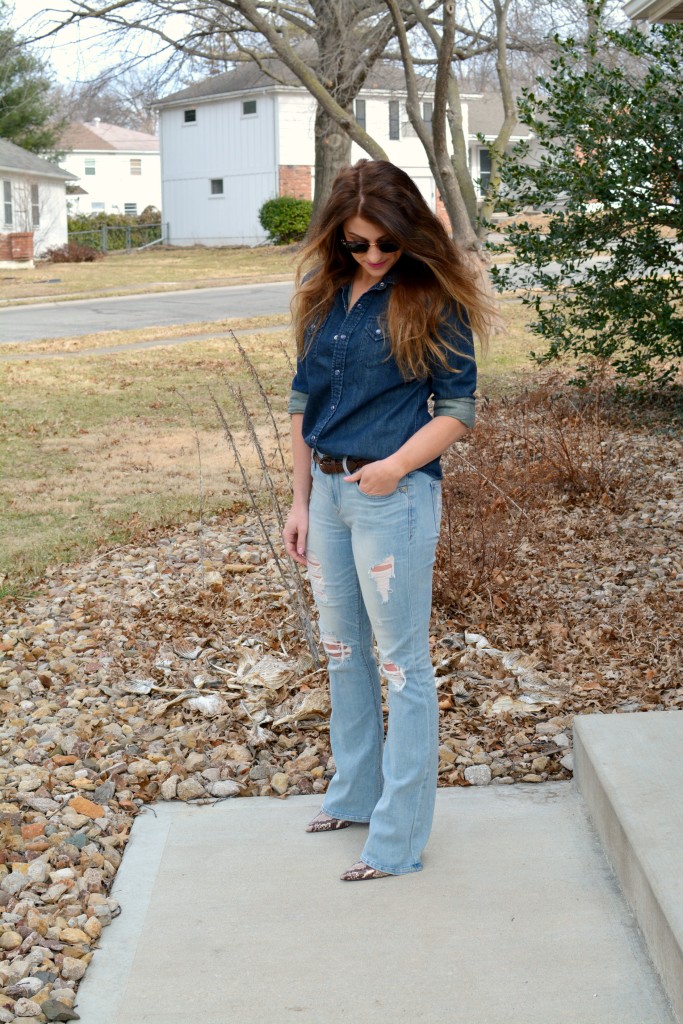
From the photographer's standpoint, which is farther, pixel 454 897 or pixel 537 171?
pixel 537 171

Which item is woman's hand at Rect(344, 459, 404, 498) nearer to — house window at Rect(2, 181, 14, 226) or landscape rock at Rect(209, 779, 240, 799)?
landscape rock at Rect(209, 779, 240, 799)

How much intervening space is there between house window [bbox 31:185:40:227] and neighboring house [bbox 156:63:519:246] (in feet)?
21.6

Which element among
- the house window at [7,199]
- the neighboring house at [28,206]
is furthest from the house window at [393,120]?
the house window at [7,199]

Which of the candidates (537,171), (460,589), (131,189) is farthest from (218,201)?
(460,589)

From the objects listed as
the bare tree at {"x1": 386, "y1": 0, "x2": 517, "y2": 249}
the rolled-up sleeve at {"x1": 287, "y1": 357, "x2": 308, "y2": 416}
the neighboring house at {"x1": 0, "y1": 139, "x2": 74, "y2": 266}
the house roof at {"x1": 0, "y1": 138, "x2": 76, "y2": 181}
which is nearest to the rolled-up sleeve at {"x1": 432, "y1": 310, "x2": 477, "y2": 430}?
the rolled-up sleeve at {"x1": 287, "y1": 357, "x2": 308, "y2": 416}

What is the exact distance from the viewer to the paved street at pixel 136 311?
1725 cm

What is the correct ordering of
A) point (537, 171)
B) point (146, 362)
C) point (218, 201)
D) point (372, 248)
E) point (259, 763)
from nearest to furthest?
point (372, 248) < point (259, 763) < point (537, 171) < point (146, 362) < point (218, 201)

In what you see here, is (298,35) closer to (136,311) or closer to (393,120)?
(136,311)

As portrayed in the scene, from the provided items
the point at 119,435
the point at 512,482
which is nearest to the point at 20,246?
the point at 119,435

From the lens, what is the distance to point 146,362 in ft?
44.0

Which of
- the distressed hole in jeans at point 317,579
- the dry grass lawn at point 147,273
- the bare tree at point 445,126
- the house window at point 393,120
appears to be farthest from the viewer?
the house window at point 393,120

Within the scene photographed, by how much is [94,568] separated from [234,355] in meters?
7.95

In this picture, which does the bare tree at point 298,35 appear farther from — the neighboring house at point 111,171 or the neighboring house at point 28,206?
the neighboring house at point 111,171

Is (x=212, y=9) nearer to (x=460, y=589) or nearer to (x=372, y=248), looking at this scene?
(x=460, y=589)
